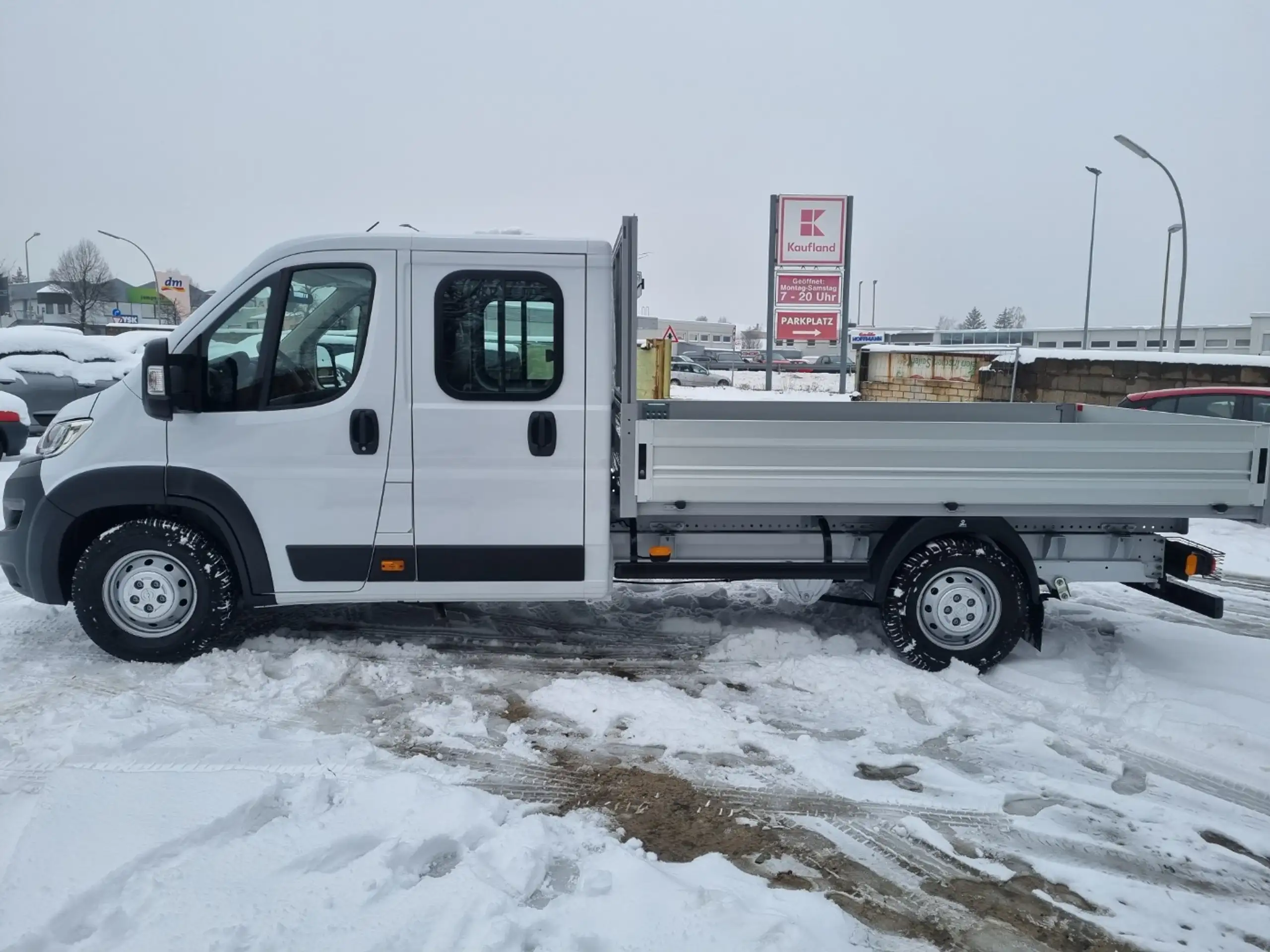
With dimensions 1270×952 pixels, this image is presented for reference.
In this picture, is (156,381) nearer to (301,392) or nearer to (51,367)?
(301,392)

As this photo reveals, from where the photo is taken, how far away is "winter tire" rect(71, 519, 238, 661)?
→ 5.36 meters

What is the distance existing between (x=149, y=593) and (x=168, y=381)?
1245 mm

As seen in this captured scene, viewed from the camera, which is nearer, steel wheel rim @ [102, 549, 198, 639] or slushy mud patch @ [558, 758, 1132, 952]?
slushy mud patch @ [558, 758, 1132, 952]

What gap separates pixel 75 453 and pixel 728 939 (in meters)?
4.42

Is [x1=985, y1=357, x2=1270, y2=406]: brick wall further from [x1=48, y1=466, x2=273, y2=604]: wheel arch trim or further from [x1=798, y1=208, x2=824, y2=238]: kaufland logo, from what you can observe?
[x1=48, y1=466, x2=273, y2=604]: wheel arch trim

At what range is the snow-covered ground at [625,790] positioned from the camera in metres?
3.21

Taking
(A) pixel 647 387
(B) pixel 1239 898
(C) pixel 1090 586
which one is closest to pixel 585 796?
(B) pixel 1239 898

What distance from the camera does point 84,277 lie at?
57312 mm

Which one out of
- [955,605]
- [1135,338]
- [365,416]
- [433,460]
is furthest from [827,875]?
[1135,338]

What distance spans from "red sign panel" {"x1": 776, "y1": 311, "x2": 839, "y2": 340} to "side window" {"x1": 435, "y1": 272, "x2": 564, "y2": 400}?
20604 millimetres

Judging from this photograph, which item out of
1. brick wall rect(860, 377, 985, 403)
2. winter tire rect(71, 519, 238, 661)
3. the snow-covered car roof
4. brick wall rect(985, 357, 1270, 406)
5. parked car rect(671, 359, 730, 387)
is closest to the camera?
winter tire rect(71, 519, 238, 661)

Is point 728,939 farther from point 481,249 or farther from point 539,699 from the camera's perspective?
point 481,249

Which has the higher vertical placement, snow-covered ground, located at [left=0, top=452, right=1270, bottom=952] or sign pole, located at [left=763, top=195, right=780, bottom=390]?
sign pole, located at [left=763, top=195, right=780, bottom=390]

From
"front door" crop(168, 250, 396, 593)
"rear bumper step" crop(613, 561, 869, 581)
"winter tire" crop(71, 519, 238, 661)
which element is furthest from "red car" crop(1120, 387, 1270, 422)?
"winter tire" crop(71, 519, 238, 661)
